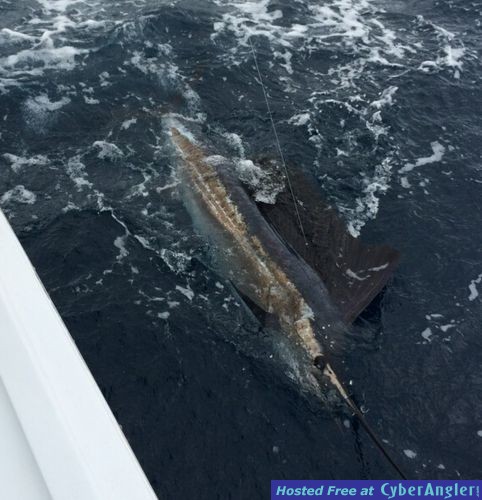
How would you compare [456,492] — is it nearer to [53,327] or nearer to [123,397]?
[123,397]

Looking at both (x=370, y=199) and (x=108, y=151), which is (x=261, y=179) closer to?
(x=370, y=199)

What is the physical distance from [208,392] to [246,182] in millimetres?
5306

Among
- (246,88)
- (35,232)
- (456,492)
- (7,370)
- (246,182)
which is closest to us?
(7,370)

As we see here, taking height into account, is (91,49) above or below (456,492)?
above

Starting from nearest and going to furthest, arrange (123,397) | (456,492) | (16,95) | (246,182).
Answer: (456,492) < (123,397) < (246,182) < (16,95)

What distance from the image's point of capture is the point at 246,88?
14.5 meters

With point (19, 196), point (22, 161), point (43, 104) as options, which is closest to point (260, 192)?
point (19, 196)

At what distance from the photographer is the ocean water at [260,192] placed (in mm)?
7828

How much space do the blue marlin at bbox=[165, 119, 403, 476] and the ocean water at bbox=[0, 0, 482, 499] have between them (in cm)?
42

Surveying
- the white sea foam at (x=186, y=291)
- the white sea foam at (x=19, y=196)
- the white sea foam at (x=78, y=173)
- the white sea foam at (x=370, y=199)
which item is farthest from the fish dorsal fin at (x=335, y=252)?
the white sea foam at (x=19, y=196)

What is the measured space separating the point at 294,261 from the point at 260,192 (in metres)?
2.33

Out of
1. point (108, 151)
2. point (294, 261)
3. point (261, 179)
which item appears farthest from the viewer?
point (108, 151)

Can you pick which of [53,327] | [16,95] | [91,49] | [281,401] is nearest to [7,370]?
[53,327]

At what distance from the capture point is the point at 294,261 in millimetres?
9852
